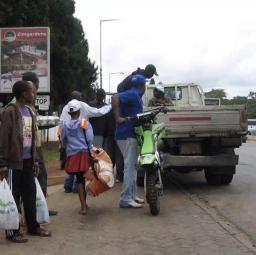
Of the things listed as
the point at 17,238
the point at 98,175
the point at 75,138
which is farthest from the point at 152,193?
the point at 17,238

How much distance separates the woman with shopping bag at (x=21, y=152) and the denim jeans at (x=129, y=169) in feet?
6.38

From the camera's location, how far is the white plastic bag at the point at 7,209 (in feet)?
22.1

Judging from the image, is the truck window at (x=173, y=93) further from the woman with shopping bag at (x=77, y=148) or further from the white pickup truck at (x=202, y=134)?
the woman with shopping bag at (x=77, y=148)

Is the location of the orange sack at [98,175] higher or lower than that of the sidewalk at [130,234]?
higher

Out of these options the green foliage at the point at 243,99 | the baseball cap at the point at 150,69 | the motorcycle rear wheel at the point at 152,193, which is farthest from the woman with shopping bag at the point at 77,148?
the green foliage at the point at 243,99

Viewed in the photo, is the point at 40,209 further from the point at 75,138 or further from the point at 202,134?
the point at 202,134

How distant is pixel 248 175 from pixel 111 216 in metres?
6.33

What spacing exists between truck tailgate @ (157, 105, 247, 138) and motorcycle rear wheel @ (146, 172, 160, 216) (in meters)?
2.16

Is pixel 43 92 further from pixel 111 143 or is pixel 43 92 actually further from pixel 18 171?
pixel 18 171

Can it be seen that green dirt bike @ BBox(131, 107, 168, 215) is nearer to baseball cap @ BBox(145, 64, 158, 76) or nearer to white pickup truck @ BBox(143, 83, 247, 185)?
baseball cap @ BBox(145, 64, 158, 76)

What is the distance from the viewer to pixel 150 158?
8.66 m

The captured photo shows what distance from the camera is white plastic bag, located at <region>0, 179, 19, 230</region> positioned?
22.1ft

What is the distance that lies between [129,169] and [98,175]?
457 millimetres

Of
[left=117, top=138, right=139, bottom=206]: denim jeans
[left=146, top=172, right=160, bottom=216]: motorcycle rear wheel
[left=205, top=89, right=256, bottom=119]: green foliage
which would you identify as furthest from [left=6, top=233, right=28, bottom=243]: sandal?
[left=205, top=89, right=256, bottom=119]: green foliage
